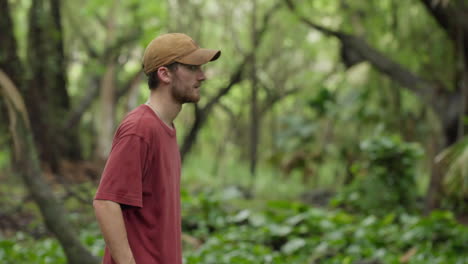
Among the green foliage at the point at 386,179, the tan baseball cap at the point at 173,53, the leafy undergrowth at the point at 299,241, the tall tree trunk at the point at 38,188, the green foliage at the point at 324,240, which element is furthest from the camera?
the green foliage at the point at 386,179

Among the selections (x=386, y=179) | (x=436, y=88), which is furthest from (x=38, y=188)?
(x=436, y=88)

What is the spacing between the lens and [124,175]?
2.20m

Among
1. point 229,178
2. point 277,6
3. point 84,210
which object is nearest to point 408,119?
point 277,6

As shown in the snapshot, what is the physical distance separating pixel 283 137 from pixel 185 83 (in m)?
14.1

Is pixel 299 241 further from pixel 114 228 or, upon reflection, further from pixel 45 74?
pixel 45 74

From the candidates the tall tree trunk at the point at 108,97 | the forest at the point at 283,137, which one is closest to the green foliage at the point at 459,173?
the forest at the point at 283,137

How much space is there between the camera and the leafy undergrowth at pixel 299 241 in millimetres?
6179

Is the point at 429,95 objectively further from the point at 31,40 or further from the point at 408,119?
the point at 31,40

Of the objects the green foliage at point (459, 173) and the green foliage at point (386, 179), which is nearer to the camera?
the green foliage at point (459, 173)

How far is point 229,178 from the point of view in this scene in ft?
57.2

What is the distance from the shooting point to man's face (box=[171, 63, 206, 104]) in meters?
2.40

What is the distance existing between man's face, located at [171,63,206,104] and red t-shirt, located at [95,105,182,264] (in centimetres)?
13

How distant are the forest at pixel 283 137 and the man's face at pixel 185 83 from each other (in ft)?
9.27

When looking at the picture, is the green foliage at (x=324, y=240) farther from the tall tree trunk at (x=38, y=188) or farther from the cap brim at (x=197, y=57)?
the cap brim at (x=197, y=57)
